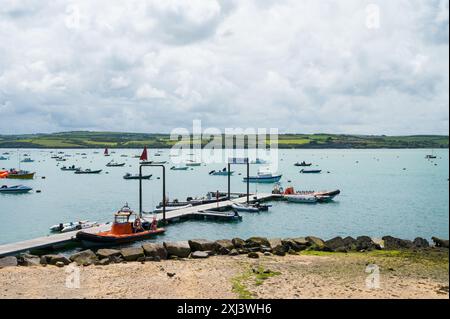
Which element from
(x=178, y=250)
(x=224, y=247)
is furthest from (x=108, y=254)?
(x=224, y=247)

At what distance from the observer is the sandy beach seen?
1653 centimetres

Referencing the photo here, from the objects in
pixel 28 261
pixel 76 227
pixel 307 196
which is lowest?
pixel 307 196

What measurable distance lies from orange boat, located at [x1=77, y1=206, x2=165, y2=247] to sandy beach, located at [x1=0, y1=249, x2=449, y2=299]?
9.92m

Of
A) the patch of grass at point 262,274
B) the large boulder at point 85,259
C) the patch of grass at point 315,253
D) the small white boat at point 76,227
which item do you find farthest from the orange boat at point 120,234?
the patch of grass at point 262,274

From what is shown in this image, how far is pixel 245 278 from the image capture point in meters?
18.8

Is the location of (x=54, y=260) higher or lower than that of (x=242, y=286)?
lower

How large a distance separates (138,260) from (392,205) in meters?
46.9

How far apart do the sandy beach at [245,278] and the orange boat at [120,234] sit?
32.5ft

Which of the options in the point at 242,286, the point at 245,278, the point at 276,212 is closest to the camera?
the point at 242,286

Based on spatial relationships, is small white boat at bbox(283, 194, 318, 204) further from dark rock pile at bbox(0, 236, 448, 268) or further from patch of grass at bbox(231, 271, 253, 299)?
patch of grass at bbox(231, 271, 253, 299)

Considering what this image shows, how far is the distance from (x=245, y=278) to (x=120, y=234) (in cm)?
1695

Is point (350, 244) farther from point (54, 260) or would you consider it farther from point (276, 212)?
point (276, 212)
